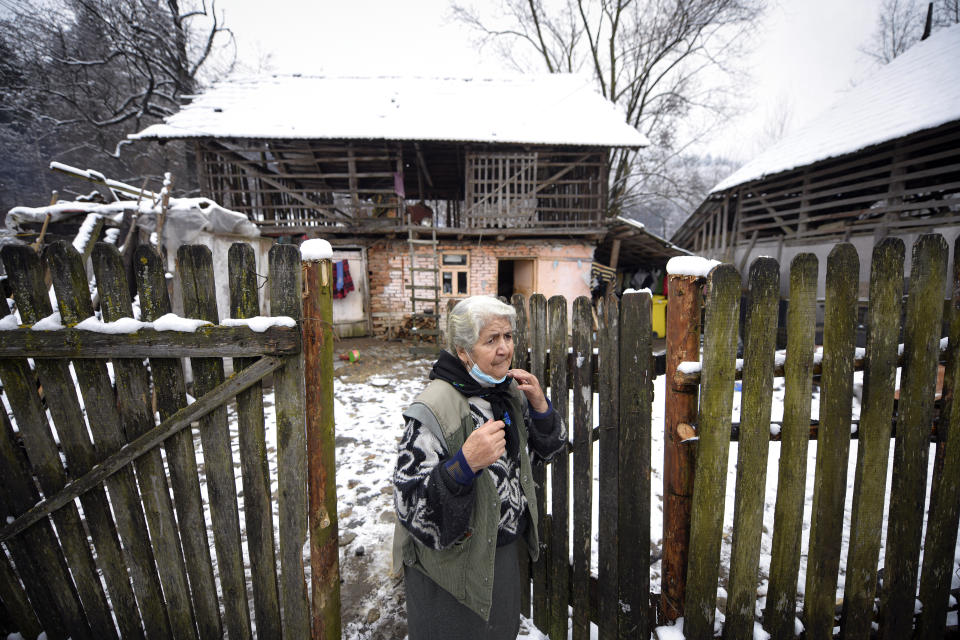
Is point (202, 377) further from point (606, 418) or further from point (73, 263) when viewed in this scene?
point (606, 418)

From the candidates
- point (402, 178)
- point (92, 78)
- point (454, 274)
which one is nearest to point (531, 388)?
point (454, 274)

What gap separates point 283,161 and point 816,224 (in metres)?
14.6

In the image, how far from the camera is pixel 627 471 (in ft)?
5.49

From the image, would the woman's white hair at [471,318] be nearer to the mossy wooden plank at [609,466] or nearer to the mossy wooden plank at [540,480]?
the mossy wooden plank at [540,480]

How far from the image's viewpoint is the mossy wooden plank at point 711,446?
4.78ft

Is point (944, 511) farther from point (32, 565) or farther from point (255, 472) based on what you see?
point (32, 565)

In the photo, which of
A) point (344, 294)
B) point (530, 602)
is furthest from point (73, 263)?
point (344, 294)

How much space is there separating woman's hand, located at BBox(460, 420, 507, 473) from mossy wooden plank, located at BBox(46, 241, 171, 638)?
147cm

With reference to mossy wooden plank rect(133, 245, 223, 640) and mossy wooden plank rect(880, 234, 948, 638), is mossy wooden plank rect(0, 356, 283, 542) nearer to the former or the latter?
mossy wooden plank rect(133, 245, 223, 640)

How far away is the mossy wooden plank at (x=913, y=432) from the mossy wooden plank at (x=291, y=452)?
7.92ft

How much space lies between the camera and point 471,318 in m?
1.36

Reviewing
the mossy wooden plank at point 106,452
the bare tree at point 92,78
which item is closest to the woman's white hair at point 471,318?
the mossy wooden plank at point 106,452

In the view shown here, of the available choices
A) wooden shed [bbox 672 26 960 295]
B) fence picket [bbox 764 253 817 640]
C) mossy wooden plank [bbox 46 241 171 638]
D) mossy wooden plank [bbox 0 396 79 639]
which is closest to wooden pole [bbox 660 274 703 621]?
fence picket [bbox 764 253 817 640]

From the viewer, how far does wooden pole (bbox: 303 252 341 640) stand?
1.55 meters
